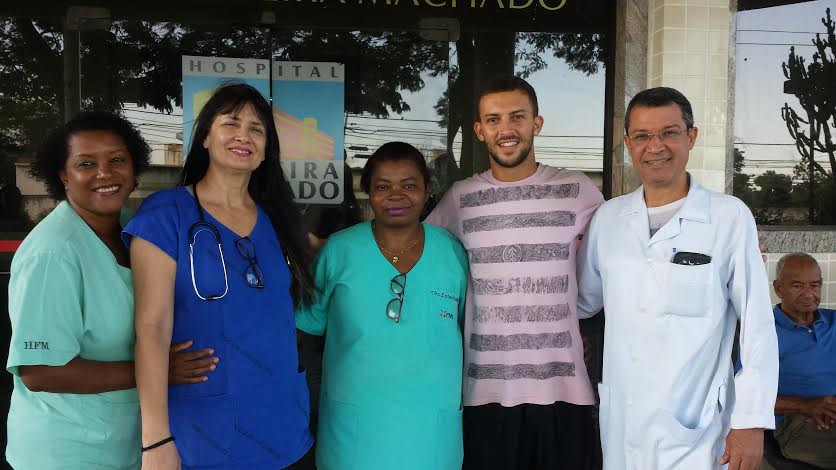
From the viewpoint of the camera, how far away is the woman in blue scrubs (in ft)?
6.04

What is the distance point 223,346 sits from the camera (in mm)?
1943

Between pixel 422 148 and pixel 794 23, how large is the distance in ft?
8.94

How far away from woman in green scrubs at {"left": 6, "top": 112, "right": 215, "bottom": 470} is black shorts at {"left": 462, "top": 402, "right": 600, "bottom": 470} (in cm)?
111

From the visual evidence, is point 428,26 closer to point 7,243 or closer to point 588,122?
point 588,122

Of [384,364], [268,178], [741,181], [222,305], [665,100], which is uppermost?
[665,100]

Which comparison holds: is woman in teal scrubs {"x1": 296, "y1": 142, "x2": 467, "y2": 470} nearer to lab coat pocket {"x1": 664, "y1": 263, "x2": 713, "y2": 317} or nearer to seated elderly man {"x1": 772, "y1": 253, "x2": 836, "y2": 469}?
lab coat pocket {"x1": 664, "y1": 263, "x2": 713, "y2": 317}

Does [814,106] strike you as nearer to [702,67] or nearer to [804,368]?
[702,67]

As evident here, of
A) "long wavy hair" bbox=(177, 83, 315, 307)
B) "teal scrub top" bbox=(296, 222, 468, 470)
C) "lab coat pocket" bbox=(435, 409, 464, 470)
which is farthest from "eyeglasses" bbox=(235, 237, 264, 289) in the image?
"lab coat pocket" bbox=(435, 409, 464, 470)

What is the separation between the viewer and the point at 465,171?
16.0 ft

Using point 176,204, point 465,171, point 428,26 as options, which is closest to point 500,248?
point 176,204

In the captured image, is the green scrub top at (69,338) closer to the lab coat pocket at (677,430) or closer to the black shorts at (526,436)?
the black shorts at (526,436)

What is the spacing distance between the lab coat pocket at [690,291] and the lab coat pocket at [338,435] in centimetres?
110

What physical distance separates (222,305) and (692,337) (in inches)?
57.3

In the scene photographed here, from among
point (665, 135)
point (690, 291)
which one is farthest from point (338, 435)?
point (665, 135)
